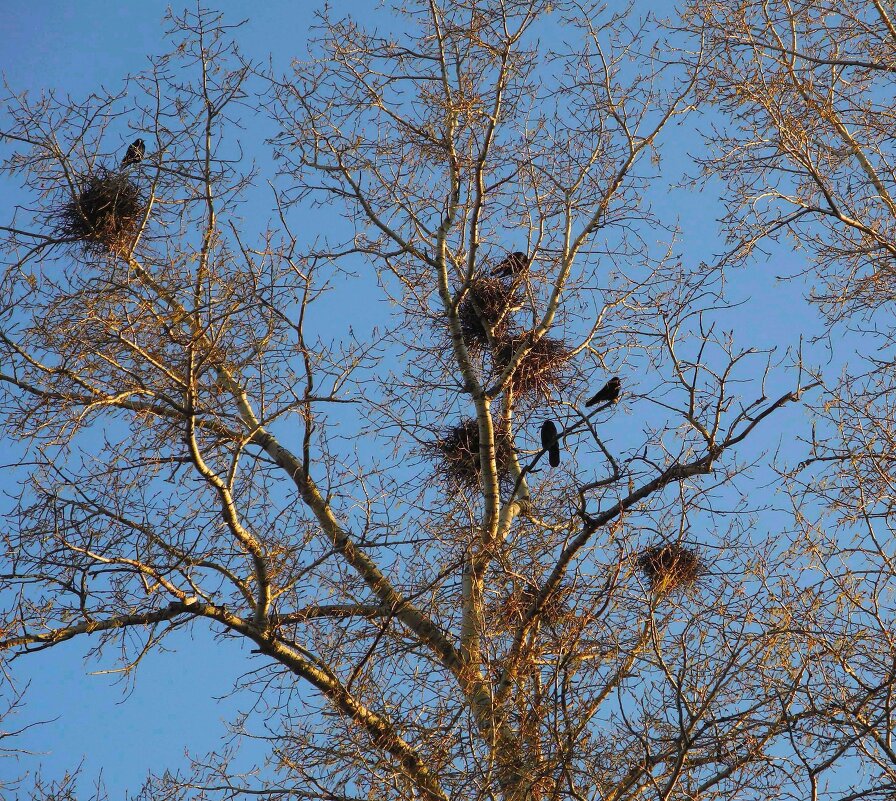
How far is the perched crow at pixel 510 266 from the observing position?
29.9 ft

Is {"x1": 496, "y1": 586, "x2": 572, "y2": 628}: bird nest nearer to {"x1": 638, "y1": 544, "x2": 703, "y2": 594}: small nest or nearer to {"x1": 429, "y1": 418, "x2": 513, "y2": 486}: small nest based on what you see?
{"x1": 638, "y1": 544, "x2": 703, "y2": 594}: small nest

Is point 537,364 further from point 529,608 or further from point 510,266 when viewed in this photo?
point 529,608

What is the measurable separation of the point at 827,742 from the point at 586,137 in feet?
16.2

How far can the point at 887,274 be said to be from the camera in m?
7.22

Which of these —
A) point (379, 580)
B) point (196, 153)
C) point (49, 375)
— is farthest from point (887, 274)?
point (49, 375)

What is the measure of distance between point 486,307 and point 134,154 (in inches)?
110

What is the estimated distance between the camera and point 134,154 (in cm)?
891

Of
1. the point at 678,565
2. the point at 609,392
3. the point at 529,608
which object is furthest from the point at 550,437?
the point at 529,608

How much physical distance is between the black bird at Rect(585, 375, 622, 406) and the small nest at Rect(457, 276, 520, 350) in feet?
2.67

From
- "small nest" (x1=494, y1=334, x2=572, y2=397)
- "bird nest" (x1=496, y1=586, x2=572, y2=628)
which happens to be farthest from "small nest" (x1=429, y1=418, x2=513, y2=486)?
"bird nest" (x1=496, y1=586, x2=572, y2=628)

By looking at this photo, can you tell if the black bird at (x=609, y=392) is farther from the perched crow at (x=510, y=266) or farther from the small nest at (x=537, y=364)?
the perched crow at (x=510, y=266)

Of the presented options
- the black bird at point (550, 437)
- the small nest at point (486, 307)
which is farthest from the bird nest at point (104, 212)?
the black bird at point (550, 437)

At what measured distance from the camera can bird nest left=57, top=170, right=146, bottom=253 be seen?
8172 mm

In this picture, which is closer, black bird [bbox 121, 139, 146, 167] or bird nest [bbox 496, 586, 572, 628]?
bird nest [bbox 496, 586, 572, 628]
